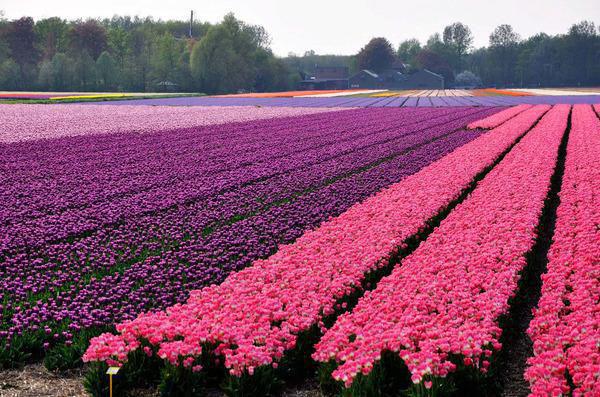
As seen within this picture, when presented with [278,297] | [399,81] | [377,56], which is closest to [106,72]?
[399,81]

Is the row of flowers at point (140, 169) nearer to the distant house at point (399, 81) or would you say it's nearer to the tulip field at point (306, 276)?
the tulip field at point (306, 276)

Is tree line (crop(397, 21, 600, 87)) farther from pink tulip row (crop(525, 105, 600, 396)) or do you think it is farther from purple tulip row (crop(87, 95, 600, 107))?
pink tulip row (crop(525, 105, 600, 396))

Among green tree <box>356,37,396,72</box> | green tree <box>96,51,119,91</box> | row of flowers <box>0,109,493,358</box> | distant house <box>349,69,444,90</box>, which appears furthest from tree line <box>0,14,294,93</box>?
row of flowers <box>0,109,493,358</box>

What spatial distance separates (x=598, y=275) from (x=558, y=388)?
3.70m

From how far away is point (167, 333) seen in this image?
689cm

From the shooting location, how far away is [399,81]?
168 metres

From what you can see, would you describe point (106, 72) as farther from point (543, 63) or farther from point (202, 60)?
point (543, 63)

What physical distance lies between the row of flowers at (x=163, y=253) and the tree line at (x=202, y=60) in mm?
101259

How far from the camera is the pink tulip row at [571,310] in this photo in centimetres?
592

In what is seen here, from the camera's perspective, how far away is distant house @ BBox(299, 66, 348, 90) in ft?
493

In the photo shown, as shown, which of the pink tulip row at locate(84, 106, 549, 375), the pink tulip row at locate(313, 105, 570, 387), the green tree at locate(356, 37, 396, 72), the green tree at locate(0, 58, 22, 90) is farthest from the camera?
the green tree at locate(356, 37, 396, 72)

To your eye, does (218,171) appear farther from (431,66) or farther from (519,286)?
(431,66)

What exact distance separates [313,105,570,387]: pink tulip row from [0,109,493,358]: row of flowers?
2592 mm

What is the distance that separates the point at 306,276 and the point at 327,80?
500 feet
